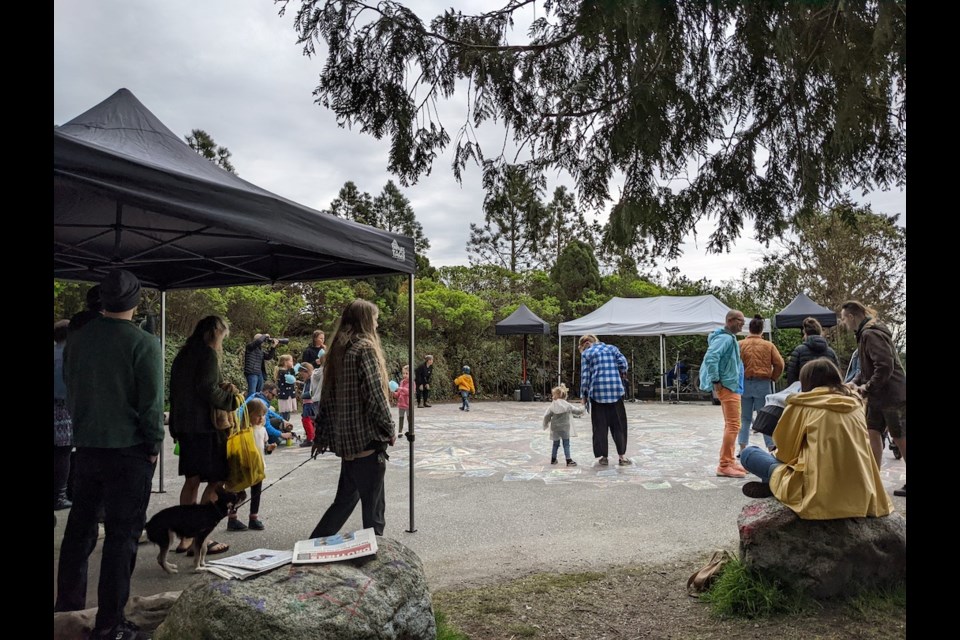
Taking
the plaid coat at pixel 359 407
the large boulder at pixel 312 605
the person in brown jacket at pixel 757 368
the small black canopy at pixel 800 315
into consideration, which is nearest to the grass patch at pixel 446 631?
the large boulder at pixel 312 605

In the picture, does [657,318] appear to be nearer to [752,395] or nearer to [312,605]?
[752,395]

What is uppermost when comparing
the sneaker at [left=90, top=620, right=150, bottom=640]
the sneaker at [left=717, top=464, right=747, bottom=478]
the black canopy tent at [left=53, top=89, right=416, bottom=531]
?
the black canopy tent at [left=53, top=89, right=416, bottom=531]

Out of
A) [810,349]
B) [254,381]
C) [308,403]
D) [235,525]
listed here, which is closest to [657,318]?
[810,349]

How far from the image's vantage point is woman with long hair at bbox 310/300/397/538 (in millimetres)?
3953

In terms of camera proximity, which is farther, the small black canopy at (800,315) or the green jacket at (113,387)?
the small black canopy at (800,315)

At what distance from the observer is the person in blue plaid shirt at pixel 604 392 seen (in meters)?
7.96

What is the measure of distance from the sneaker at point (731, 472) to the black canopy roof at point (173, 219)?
15.4 ft

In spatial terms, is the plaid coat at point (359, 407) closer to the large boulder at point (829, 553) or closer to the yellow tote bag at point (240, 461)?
the yellow tote bag at point (240, 461)

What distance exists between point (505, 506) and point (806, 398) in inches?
129

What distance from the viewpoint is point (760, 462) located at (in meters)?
4.19

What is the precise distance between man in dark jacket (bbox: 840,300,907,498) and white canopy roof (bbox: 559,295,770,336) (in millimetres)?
10847

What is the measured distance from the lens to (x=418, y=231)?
39.4 meters

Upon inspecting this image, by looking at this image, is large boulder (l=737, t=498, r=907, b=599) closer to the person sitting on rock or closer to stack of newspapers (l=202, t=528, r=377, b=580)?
the person sitting on rock

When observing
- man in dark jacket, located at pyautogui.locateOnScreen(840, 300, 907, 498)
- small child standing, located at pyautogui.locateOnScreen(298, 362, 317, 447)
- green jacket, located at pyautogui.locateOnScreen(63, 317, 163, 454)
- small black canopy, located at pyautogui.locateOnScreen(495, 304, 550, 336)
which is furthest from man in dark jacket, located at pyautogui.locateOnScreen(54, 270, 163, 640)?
small black canopy, located at pyautogui.locateOnScreen(495, 304, 550, 336)
